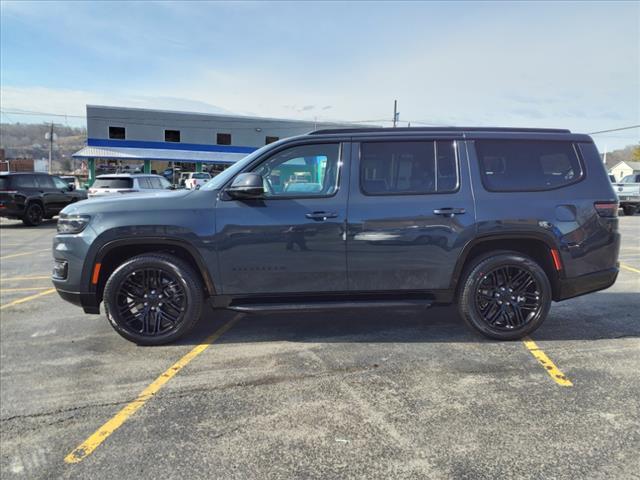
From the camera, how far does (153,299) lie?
4250 millimetres

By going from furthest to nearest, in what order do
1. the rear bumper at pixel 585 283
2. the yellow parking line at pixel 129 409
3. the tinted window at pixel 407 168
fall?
the rear bumper at pixel 585 283 → the tinted window at pixel 407 168 → the yellow parking line at pixel 129 409

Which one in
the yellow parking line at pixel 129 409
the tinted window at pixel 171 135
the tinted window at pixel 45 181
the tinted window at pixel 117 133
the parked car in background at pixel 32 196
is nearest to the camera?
the yellow parking line at pixel 129 409

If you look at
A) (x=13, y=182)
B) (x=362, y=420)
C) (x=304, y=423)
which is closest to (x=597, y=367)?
(x=362, y=420)

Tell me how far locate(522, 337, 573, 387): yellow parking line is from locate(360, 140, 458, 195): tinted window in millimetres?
1624

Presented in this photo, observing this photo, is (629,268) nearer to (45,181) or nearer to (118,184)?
(118,184)

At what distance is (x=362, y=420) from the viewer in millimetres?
2994

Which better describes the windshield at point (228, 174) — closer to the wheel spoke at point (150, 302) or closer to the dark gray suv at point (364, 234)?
the dark gray suv at point (364, 234)

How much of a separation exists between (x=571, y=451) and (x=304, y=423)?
5.22 ft

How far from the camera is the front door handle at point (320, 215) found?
13.3 feet

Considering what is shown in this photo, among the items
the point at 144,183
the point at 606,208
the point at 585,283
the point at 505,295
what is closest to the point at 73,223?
the point at 505,295

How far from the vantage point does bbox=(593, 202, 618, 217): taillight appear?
4262 millimetres

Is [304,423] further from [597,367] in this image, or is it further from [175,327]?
[597,367]

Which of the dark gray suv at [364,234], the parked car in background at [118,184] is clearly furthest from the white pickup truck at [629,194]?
the parked car in background at [118,184]

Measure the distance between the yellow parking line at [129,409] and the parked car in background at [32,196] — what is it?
13.8 m
